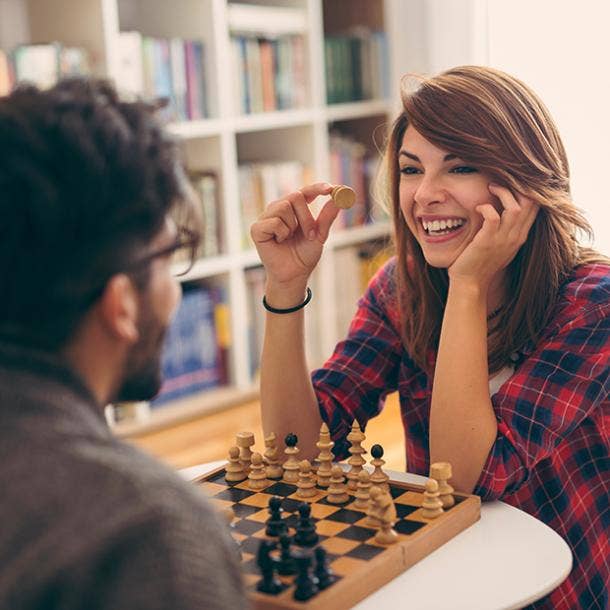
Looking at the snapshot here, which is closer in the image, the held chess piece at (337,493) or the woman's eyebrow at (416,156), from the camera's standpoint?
the held chess piece at (337,493)

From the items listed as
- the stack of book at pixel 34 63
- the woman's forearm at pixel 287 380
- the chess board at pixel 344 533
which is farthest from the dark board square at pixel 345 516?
the stack of book at pixel 34 63

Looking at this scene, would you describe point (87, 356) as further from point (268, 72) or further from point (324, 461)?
point (268, 72)

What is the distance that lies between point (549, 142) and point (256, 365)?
94.3 inches

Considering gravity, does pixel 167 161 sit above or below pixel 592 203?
above

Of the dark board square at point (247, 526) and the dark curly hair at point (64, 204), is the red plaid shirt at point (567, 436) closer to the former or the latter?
the dark board square at point (247, 526)

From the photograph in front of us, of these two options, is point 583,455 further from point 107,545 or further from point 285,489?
point 107,545

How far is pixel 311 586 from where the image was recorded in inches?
44.4

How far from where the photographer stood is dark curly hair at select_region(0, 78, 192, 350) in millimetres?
887

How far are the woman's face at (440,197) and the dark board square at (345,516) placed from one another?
1.78 feet

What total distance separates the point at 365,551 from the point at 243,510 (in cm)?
23

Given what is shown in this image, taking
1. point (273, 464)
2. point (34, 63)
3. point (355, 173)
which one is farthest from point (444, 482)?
point (355, 173)

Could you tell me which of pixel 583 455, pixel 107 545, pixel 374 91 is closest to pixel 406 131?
pixel 583 455

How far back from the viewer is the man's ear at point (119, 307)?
941 mm

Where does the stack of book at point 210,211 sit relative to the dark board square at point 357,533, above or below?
above
